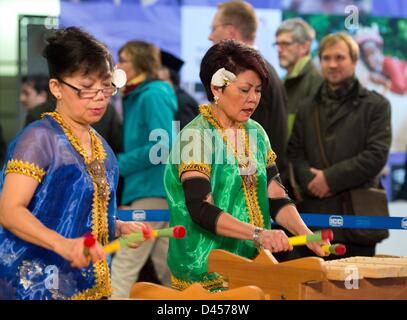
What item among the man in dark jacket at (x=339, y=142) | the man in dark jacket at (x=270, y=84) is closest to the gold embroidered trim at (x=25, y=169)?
the man in dark jacket at (x=270, y=84)

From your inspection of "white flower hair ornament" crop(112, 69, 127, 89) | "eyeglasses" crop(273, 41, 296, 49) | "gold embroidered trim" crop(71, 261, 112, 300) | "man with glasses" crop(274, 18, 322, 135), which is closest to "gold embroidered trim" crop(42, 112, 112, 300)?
"gold embroidered trim" crop(71, 261, 112, 300)

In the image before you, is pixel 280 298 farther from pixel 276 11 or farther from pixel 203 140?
pixel 276 11

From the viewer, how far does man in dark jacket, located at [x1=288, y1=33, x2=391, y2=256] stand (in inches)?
225

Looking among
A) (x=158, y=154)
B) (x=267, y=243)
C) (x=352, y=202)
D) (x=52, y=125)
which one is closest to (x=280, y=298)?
(x=267, y=243)

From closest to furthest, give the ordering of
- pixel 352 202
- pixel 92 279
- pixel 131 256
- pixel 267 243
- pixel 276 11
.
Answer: pixel 92 279 → pixel 267 243 → pixel 352 202 → pixel 131 256 → pixel 276 11

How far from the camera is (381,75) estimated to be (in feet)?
23.3

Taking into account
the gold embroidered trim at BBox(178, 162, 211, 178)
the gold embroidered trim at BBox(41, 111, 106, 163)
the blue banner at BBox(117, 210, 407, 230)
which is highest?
the gold embroidered trim at BBox(41, 111, 106, 163)

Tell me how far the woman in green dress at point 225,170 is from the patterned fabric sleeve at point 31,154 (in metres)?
0.67

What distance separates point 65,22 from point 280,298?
3562 millimetres

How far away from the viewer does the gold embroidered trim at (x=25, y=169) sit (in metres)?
3.31

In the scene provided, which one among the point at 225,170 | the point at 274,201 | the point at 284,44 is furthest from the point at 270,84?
the point at 225,170

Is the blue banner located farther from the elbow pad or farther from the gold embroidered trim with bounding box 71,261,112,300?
the gold embroidered trim with bounding box 71,261,112,300

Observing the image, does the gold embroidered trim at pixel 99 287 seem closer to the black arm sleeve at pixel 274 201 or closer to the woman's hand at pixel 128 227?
the woman's hand at pixel 128 227

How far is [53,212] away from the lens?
339cm
